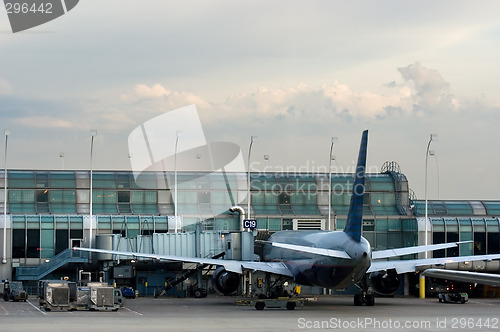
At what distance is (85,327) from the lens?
1854 inches

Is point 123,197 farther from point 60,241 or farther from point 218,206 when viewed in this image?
point 60,241

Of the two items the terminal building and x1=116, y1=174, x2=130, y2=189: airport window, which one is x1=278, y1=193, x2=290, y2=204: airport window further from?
x1=116, y1=174, x2=130, y2=189: airport window

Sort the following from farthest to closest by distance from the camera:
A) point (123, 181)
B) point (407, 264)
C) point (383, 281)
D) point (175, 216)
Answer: point (123, 181) < point (175, 216) < point (407, 264) < point (383, 281)

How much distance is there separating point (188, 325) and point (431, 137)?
46.8m

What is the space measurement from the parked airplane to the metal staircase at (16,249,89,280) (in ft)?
56.4

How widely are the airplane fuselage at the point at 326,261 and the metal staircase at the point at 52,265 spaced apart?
21804mm

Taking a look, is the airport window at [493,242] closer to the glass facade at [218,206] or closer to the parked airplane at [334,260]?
the glass facade at [218,206]

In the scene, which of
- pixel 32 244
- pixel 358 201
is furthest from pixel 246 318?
pixel 32 244

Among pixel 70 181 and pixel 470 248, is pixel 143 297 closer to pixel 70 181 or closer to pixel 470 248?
pixel 70 181

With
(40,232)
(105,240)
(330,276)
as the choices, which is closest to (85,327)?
(330,276)

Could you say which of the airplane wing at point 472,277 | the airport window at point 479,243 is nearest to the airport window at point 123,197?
the airport window at point 479,243

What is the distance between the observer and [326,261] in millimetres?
62938

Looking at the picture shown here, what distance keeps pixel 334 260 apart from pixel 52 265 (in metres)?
35.8

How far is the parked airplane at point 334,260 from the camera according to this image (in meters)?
59.4
